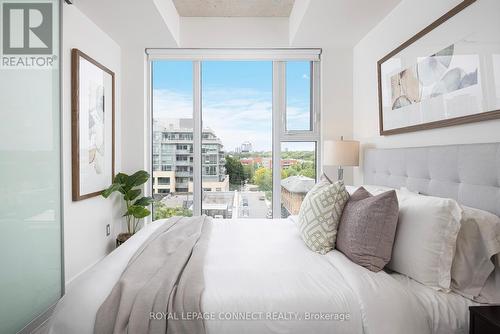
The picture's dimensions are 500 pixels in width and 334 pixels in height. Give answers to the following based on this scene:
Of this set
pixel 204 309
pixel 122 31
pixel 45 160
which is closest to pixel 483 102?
pixel 204 309

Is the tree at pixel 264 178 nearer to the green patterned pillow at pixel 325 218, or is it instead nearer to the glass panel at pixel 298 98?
the glass panel at pixel 298 98

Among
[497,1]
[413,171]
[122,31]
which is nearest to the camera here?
[497,1]

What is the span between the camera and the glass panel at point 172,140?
3.58 meters

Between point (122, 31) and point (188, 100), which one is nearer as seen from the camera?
point (122, 31)

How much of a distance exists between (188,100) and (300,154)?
1.57 metres

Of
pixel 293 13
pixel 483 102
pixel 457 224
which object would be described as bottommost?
pixel 457 224

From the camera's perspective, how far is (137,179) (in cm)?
314

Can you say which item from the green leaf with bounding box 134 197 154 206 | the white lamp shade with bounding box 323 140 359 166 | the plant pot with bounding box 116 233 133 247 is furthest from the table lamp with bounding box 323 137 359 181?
the plant pot with bounding box 116 233 133 247

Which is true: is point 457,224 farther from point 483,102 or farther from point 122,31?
point 122,31

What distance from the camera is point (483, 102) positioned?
1.51 meters

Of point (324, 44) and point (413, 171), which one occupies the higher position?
point (324, 44)

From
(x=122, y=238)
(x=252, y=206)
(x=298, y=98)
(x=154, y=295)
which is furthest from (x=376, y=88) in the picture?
(x=122, y=238)

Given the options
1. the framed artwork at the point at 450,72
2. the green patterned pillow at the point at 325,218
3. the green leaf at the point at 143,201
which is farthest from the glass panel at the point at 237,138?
the green patterned pillow at the point at 325,218

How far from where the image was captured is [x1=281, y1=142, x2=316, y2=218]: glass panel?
357 centimetres
